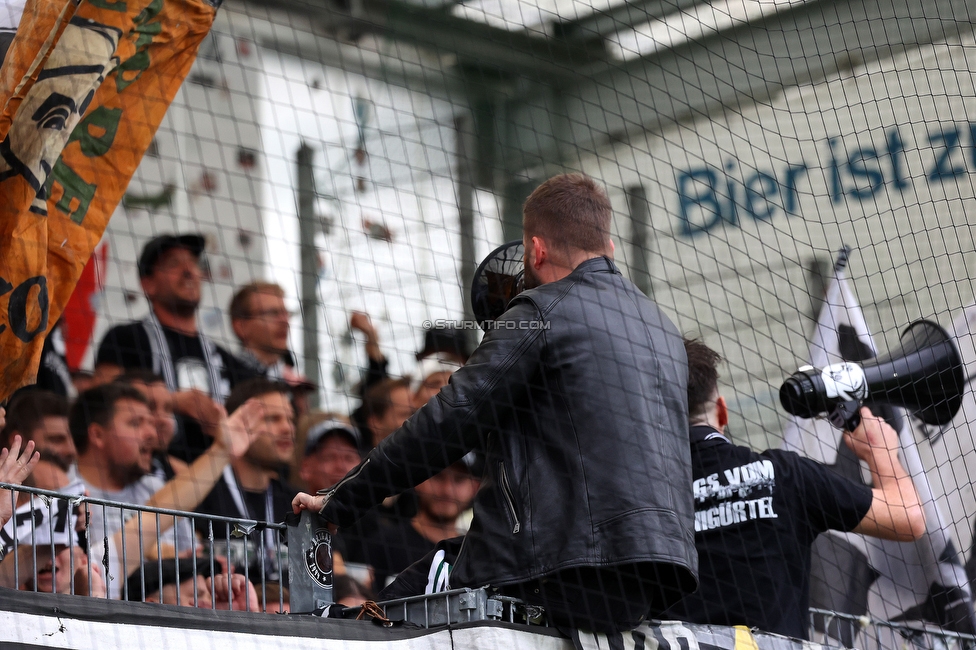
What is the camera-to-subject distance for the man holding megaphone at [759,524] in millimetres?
3178

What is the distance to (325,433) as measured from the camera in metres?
4.36

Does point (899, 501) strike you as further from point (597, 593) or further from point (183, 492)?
point (183, 492)

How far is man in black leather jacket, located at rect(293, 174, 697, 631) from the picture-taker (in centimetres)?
256

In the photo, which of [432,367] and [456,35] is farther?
[432,367]

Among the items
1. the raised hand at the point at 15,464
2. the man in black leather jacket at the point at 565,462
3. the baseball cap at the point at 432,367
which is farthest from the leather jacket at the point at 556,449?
the baseball cap at the point at 432,367

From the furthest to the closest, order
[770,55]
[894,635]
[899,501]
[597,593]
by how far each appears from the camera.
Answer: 1. [770,55]
2. [894,635]
3. [899,501]
4. [597,593]

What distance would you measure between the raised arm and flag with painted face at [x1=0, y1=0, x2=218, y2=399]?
215cm

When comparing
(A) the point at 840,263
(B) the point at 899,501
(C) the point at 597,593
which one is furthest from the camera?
(A) the point at 840,263

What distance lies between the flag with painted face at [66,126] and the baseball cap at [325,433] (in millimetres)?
1334

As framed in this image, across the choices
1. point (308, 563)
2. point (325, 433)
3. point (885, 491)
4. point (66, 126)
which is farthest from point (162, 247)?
point (885, 491)

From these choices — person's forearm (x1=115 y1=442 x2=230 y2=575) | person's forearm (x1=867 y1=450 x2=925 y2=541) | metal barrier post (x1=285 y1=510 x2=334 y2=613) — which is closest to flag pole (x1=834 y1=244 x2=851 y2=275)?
person's forearm (x1=867 y1=450 x2=925 y2=541)

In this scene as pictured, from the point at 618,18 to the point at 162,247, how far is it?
7.42 feet

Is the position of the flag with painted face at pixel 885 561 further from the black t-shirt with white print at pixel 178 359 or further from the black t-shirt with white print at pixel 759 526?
the black t-shirt with white print at pixel 178 359

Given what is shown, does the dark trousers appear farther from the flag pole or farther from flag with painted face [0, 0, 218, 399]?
the flag pole
